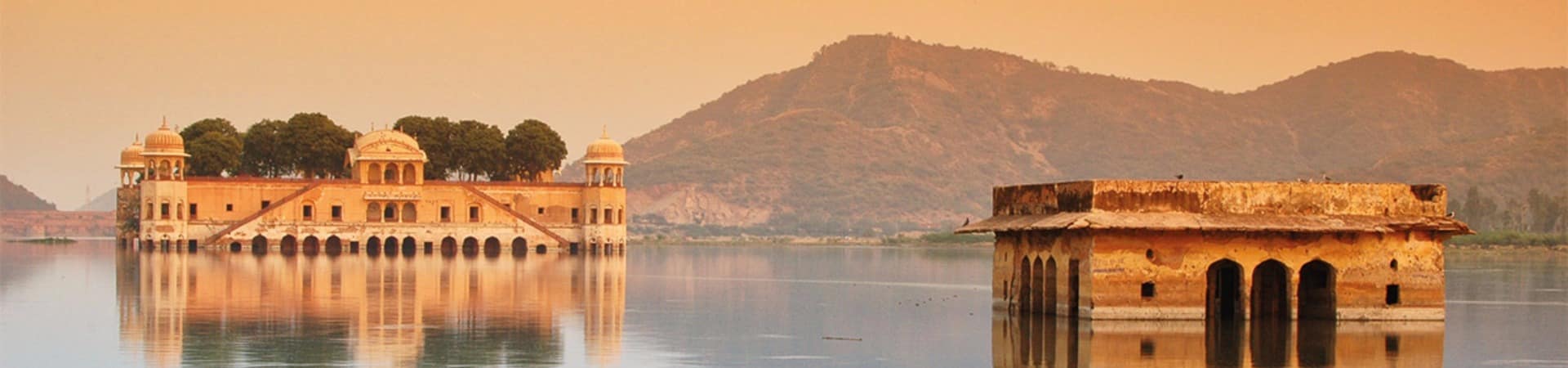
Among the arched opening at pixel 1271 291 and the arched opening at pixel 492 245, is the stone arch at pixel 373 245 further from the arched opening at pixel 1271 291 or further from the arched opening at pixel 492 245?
the arched opening at pixel 1271 291

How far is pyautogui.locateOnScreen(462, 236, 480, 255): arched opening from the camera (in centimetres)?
8344

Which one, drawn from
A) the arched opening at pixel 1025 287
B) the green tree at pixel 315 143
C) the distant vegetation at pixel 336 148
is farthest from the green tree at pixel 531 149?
the arched opening at pixel 1025 287

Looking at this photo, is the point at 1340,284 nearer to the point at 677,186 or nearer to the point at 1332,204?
the point at 1332,204

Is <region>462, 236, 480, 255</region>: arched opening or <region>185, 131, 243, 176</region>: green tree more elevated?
<region>185, 131, 243, 176</region>: green tree

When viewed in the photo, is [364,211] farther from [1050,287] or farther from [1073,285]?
[1073,285]

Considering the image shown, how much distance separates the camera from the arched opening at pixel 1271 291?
30938mm

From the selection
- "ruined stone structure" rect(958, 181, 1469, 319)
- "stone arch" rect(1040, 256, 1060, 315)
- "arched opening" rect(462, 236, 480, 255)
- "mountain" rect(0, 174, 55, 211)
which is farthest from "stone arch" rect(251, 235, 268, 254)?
"mountain" rect(0, 174, 55, 211)

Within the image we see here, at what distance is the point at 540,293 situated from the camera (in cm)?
4191

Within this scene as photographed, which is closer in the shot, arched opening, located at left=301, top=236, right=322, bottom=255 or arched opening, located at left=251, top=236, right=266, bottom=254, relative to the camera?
arched opening, located at left=301, top=236, right=322, bottom=255

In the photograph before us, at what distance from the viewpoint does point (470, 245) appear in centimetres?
8588

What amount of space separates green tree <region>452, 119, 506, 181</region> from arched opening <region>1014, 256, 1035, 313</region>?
6048 cm

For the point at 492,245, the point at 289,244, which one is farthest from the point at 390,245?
Answer: the point at 492,245

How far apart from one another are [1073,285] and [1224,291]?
265cm

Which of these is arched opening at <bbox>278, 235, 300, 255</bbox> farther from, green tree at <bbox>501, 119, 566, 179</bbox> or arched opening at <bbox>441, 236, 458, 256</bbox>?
green tree at <bbox>501, 119, 566, 179</bbox>
